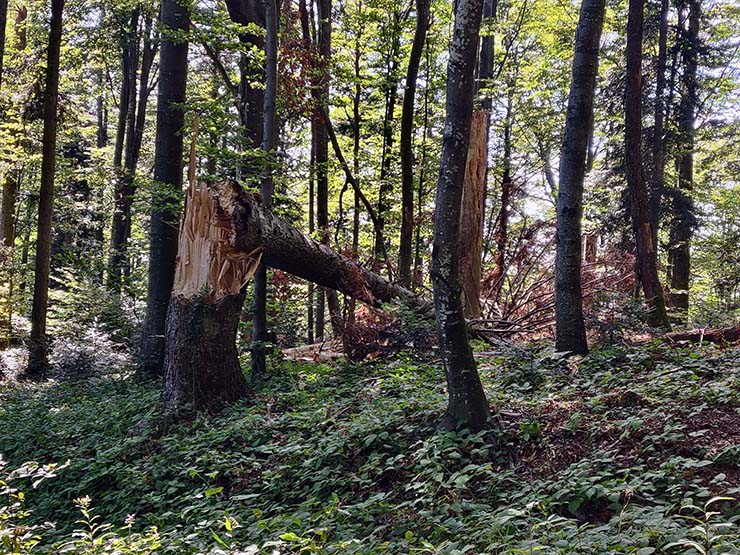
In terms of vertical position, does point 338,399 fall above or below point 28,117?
below

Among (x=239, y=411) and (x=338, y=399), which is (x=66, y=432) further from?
(x=338, y=399)

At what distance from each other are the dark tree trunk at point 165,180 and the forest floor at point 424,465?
2382 mm

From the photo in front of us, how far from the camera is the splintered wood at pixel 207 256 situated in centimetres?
669

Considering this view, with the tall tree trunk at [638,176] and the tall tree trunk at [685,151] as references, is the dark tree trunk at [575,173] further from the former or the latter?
the tall tree trunk at [685,151]

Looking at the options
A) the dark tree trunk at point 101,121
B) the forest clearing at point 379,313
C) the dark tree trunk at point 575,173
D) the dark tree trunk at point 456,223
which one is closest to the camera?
the forest clearing at point 379,313

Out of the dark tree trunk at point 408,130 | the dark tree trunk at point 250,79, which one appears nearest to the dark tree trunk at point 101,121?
the dark tree trunk at point 250,79

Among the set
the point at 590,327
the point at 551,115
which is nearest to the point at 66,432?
the point at 590,327

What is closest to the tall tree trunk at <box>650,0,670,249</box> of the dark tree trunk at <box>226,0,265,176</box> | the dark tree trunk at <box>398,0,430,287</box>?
the dark tree trunk at <box>398,0,430,287</box>

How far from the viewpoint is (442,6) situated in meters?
13.6

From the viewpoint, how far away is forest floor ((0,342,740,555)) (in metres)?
3.05

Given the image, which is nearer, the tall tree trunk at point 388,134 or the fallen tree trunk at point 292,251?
the fallen tree trunk at point 292,251

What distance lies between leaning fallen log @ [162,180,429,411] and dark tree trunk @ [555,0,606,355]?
3662mm

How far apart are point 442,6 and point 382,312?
29.2 ft

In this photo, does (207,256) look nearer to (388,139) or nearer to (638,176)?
(638,176)
